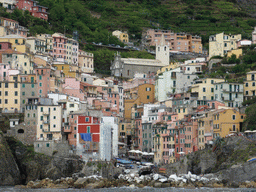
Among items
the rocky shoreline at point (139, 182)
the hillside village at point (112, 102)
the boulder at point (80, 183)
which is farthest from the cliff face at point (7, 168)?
the boulder at point (80, 183)

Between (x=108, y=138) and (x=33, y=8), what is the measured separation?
2831 inches

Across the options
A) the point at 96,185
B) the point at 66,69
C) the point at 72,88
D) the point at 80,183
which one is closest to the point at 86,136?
the point at 80,183

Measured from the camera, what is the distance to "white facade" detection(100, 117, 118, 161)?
9700 centimetres

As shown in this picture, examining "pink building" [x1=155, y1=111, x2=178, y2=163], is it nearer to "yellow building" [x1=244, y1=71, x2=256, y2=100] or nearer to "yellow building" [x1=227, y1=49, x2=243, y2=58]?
"yellow building" [x1=244, y1=71, x2=256, y2=100]

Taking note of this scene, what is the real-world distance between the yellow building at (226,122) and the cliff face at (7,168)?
90.7ft

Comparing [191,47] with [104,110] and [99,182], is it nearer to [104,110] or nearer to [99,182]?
[104,110]

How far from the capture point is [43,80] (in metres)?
106

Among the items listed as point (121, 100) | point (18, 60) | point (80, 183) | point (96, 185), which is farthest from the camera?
point (121, 100)

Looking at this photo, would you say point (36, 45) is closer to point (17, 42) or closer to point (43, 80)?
point (17, 42)

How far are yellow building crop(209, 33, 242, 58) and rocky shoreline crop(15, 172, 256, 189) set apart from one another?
2075 inches

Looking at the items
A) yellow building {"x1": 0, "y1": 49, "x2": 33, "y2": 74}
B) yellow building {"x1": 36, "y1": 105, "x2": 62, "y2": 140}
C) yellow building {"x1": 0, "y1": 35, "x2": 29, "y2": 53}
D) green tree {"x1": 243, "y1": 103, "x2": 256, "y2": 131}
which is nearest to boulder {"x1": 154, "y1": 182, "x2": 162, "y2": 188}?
green tree {"x1": 243, "y1": 103, "x2": 256, "y2": 131}

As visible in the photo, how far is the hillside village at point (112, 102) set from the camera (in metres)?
96.9

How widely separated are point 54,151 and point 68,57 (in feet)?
161

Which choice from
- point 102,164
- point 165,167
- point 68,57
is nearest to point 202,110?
point 165,167
